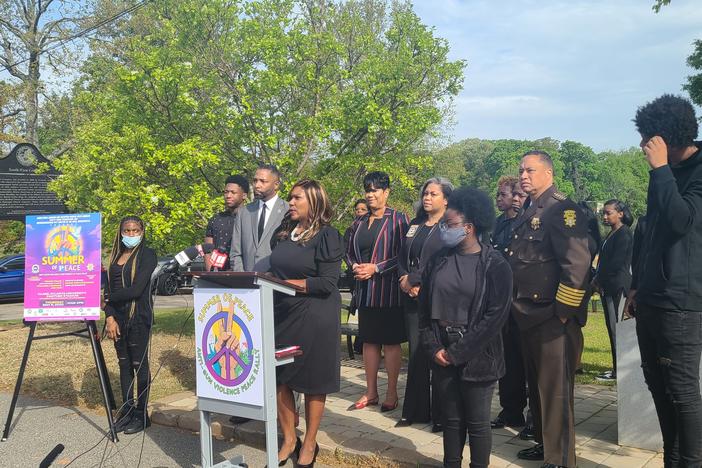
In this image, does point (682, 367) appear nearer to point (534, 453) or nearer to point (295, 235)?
point (534, 453)

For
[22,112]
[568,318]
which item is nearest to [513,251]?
[568,318]

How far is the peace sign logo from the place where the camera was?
3758 mm

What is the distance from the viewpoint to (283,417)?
182 inches

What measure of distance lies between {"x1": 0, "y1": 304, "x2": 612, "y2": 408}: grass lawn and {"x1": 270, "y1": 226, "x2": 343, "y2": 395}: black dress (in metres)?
1.40

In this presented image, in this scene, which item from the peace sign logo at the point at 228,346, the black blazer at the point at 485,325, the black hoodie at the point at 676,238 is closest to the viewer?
the black hoodie at the point at 676,238

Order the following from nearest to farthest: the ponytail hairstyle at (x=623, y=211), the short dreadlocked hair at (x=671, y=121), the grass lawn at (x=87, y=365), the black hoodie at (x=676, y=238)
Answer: the black hoodie at (x=676, y=238) < the short dreadlocked hair at (x=671, y=121) < the grass lawn at (x=87, y=365) < the ponytail hairstyle at (x=623, y=211)

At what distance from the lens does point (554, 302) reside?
4035mm

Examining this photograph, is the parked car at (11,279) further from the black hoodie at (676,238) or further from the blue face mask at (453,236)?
the black hoodie at (676,238)

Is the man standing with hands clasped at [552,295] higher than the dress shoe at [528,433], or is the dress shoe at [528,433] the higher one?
the man standing with hands clasped at [552,295]

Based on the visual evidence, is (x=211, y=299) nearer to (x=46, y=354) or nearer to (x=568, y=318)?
(x=568, y=318)

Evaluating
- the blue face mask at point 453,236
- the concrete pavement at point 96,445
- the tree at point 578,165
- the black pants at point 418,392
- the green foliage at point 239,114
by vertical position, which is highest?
the tree at point 578,165

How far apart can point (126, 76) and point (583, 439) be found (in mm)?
7774

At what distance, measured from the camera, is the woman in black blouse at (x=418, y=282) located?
5.31 meters

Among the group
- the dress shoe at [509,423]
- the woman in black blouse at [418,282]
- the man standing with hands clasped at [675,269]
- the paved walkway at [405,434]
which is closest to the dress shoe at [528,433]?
the paved walkway at [405,434]
